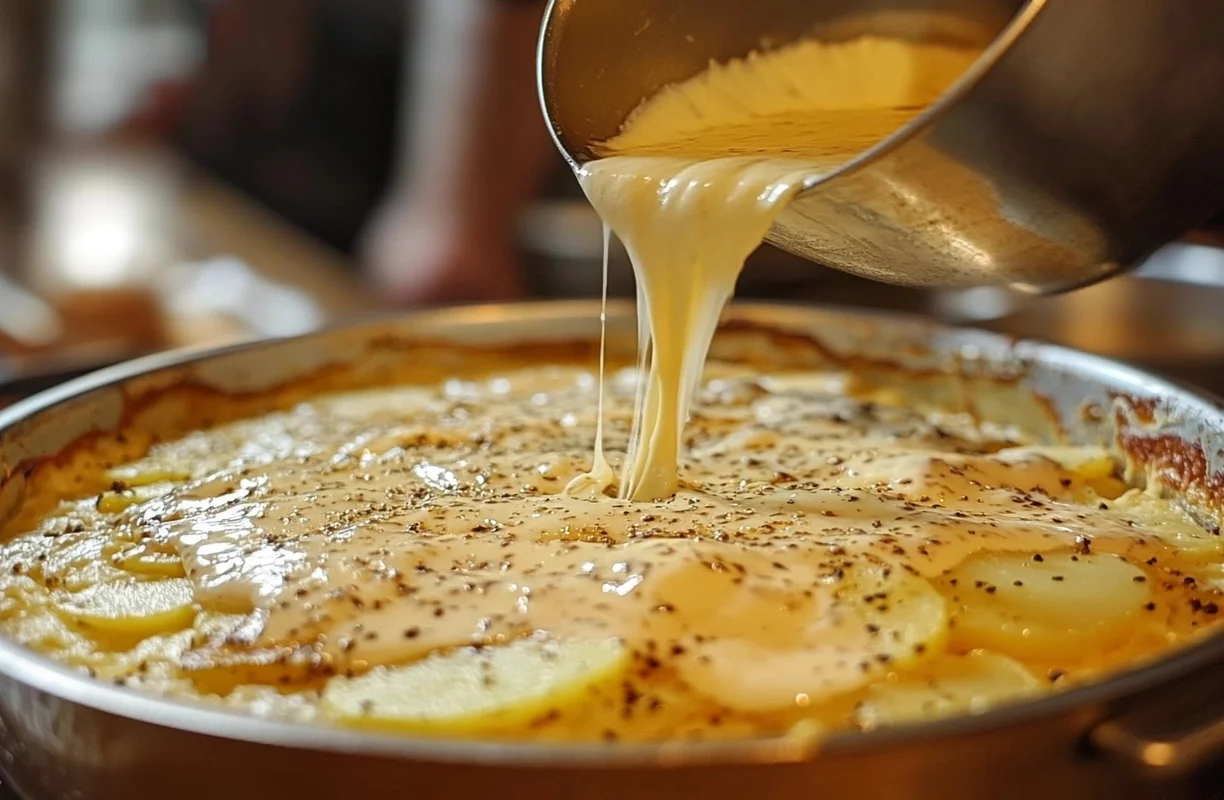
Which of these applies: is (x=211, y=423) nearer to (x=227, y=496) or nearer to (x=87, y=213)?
(x=227, y=496)

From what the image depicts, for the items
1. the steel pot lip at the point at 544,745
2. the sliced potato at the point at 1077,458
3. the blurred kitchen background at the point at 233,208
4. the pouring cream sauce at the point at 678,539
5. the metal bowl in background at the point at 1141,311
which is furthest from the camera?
the blurred kitchen background at the point at 233,208

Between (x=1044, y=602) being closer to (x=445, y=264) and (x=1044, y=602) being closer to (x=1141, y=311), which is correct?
(x=1141, y=311)

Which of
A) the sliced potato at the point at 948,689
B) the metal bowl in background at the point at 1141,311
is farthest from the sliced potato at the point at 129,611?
the metal bowl in background at the point at 1141,311

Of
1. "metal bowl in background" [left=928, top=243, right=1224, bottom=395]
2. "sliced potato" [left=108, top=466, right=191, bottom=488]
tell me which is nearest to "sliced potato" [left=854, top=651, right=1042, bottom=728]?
"sliced potato" [left=108, top=466, right=191, bottom=488]

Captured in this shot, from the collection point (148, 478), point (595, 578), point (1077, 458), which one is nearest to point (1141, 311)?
point (1077, 458)

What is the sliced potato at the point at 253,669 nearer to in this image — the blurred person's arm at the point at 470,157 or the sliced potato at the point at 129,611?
the sliced potato at the point at 129,611
